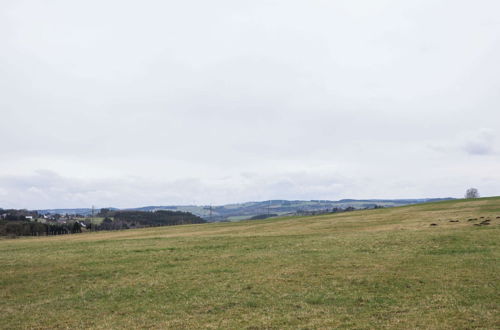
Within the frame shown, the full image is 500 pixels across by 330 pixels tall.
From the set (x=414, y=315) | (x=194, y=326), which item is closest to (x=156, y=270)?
(x=194, y=326)

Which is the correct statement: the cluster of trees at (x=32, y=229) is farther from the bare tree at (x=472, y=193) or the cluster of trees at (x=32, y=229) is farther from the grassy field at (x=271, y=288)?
the bare tree at (x=472, y=193)

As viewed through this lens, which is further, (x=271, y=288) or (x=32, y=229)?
(x=32, y=229)

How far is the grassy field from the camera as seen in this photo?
14570mm

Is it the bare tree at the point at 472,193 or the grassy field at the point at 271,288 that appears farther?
the bare tree at the point at 472,193

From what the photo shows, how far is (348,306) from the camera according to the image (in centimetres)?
1583

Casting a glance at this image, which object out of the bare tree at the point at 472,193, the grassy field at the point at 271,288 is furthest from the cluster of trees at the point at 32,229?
the bare tree at the point at 472,193

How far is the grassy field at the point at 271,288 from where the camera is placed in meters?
14.6

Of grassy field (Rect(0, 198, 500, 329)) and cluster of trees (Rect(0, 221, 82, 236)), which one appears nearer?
grassy field (Rect(0, 198, 500, 329))

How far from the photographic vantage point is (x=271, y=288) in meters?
19.5

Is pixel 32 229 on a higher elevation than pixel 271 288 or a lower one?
lower

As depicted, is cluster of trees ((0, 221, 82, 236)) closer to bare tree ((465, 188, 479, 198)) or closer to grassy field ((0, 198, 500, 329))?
grassy field ((0, 198, 500, 329))

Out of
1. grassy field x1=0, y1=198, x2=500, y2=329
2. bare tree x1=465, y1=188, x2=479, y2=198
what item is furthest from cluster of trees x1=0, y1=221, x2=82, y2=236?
bare tree x1=465, y1=188, x2=479, y2=198

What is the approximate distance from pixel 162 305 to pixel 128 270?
10.5 metres

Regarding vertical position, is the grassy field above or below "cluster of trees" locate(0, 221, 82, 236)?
above
